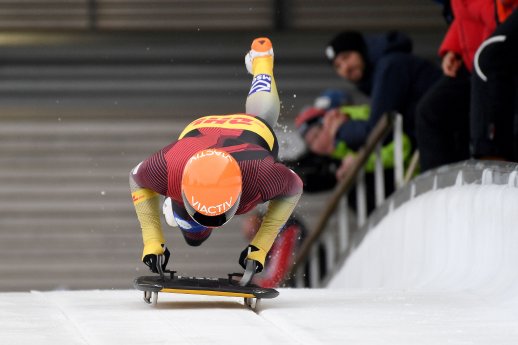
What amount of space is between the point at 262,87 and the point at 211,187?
3.97 feet

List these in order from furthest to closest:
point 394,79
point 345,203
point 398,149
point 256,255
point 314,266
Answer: point 314,266 < point 345,203 < point 398,149 < point 394,79 < point 256,255

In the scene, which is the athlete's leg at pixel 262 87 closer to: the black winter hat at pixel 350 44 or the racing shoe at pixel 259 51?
the racing shoe at pixel 259 51

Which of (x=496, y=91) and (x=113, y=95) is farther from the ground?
(x=113, y=95)

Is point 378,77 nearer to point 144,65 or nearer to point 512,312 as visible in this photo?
point 512,312

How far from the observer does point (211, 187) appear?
431 centimetres

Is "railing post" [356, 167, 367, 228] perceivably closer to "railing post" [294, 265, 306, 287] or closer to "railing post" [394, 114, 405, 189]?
"railing post" [394, 114, 405, 189]

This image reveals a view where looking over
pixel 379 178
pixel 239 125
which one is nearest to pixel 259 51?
pixel 239 125

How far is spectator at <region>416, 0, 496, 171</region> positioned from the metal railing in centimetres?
59


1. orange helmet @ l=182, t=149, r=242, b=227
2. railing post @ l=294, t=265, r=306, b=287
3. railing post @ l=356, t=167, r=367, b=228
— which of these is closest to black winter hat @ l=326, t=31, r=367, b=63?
railing post @ l=356, t=167, r=367, b=228

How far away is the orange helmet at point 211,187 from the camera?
4.32 m

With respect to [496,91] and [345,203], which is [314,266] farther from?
[496,91]

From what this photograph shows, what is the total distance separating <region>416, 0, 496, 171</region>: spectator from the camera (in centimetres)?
621

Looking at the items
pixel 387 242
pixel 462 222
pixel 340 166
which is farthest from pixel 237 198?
pixel 340 166

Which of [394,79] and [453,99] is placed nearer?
→ [453,99]
